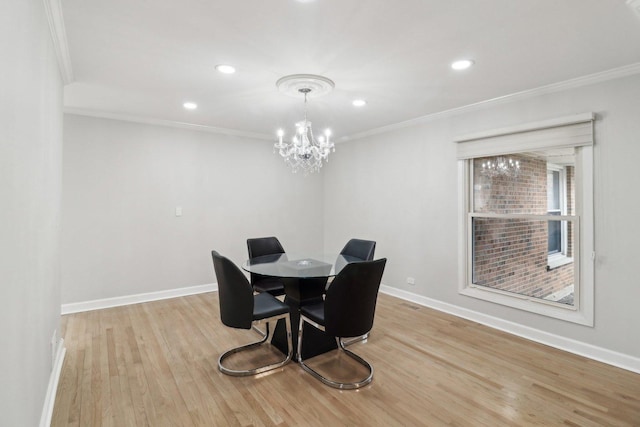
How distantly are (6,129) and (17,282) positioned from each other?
2.00 feet

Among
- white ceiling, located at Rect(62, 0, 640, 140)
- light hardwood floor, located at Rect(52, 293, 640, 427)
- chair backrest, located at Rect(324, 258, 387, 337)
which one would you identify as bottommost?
Answer: light hardwood floor, located at Rect(52, 293, 640, 427)

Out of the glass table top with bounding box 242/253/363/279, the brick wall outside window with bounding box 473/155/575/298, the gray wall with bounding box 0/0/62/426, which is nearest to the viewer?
the gray wall with bounding box 0/0/62/426

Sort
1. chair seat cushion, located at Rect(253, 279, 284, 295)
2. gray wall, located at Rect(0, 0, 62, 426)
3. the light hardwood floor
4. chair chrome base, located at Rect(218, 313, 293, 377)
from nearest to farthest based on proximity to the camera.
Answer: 1. gray wall, located at Rect(0, 0, 62, 426)
2. the light hardwood floor
3. chair chrome base, located at Rect(218, 313, 293, 377)
4. chair seat cushion, located at Rect(253, 279, 284, 295)

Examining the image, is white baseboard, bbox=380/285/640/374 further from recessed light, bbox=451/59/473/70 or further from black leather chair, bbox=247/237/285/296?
recessed light, bbox=451/59/473/70

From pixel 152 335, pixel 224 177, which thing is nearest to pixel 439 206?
pixel 224 177

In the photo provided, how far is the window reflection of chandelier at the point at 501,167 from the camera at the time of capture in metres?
3.45

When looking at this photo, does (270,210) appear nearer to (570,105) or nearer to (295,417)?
(295,417)

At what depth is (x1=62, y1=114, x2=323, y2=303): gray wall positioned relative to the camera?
3914 mm

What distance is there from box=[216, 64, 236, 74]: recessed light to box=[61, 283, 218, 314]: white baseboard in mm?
3157

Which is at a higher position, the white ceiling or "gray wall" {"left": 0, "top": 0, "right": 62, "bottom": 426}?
the white ceiling

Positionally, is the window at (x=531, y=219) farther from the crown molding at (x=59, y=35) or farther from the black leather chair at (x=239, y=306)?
the crown molding at (x=59, y=35)

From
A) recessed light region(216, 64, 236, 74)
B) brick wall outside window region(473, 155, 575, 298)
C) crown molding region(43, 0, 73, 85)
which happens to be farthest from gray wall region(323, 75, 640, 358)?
crown molding region(43, 0, 73, 85)

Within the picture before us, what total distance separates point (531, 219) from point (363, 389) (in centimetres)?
243

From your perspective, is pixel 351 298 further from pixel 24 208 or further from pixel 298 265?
pixel 24 208
